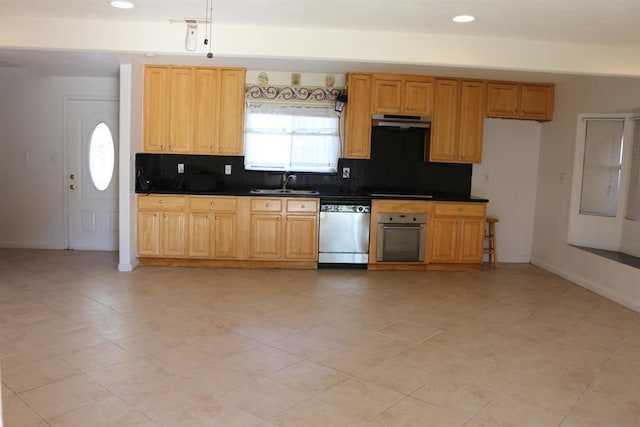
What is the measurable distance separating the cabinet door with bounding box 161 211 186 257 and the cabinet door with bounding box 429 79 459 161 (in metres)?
3.18

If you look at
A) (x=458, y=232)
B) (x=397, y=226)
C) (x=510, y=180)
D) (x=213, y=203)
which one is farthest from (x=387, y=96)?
(x=213, y=203)

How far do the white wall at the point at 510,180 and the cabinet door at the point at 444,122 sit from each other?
2.23 feet

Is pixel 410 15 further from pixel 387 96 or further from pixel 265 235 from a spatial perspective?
pixel 265 235

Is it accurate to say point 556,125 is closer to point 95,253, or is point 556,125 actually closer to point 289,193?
point 289,193

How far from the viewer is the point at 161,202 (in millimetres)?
6062

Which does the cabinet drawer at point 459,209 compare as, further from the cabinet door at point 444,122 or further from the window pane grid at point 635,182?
the window pane grid at point 635,182

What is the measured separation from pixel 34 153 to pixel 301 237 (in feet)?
12.8

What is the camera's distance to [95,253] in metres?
6.91

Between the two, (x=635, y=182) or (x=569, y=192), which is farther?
(x=569, y=192)

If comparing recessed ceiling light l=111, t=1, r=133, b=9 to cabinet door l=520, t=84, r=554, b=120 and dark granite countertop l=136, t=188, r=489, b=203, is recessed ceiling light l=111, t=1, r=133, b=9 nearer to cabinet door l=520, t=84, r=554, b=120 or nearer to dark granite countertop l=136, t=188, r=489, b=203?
dark granite countertop l=136, t=188, r=489, b=203

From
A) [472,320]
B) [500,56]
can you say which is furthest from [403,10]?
[472,320]

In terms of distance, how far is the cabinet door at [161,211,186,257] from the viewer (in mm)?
6090

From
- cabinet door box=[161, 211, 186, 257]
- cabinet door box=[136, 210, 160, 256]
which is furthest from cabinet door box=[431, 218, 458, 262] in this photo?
cabinet door box=[136, 210, 160, 256]

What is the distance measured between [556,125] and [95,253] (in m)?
6.25
